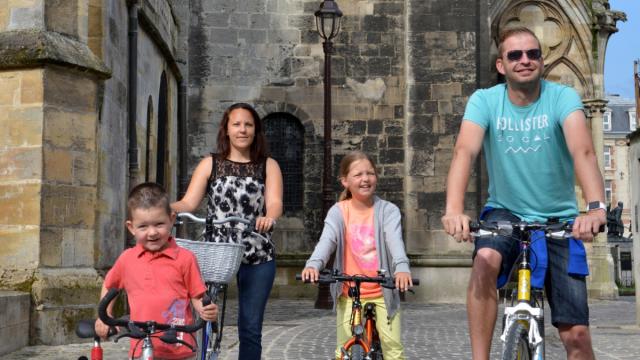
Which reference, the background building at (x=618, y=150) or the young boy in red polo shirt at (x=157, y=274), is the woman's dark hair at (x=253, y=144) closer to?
the young boy in red polo shirt at (x=157, y=274)

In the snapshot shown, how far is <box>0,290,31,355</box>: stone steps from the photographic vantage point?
8.83 meters

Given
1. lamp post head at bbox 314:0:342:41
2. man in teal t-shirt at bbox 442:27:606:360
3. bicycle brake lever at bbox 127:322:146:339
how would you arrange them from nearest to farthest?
bicycle brake lever at bbox 127:322:146:339 < man in teal t-shirt at bbox 442:27:606:360 < lamp post head at bbox 314:0:342:41

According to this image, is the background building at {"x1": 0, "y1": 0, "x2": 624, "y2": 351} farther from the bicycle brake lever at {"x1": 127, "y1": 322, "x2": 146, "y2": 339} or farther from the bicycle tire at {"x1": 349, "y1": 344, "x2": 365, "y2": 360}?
the bicycle brake lever at {"x1": 127, "y1": 322, "x2": 146, "y2": 339}

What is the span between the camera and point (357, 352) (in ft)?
16.9

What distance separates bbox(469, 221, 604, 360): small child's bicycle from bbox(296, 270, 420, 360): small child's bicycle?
0.87 m

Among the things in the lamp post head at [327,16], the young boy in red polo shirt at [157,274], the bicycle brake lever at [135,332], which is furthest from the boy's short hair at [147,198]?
the lamp post head at [327,16]

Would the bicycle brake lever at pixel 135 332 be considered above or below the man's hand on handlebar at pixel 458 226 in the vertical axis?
below

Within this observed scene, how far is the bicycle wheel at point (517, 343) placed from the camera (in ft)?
13.2

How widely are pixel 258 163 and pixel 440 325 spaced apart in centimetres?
816

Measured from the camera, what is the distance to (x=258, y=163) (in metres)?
5.90

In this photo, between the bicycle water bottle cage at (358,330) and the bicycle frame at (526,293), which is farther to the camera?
the bicycle water bottle cage at (358,330)

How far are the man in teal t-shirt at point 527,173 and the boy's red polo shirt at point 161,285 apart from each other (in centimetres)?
104

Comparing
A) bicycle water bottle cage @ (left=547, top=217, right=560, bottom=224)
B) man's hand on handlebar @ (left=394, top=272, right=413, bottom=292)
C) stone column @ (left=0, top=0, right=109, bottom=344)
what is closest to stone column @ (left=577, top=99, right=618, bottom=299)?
stone column @ (left=0, top=0, right=109, bottom=344)

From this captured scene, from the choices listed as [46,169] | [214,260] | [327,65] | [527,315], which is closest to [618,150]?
[327,65]
